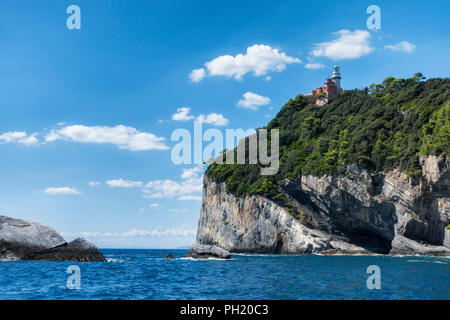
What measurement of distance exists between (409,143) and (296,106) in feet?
112

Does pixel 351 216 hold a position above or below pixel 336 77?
below

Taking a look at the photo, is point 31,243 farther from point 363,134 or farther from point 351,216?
point 363,134

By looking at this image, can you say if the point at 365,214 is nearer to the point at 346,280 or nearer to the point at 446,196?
the point at 446,196

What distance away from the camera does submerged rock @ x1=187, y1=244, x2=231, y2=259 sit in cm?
4559

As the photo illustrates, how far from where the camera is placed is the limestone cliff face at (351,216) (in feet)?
156

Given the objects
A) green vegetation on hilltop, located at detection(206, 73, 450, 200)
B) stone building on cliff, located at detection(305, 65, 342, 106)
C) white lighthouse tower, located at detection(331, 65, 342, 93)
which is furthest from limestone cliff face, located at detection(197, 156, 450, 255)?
white lighthouse tower, located at detection(331, 65, 342, 93)

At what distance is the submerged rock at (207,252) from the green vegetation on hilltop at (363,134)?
61.0 ft

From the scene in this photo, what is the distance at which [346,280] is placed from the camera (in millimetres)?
22391

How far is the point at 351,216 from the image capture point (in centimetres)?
5600

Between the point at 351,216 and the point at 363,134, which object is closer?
the point at 351,216

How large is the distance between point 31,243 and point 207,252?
66.2ft

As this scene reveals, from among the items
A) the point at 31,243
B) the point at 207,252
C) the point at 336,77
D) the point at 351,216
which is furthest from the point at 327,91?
the point at 31,243

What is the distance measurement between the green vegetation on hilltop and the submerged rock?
1859 cm

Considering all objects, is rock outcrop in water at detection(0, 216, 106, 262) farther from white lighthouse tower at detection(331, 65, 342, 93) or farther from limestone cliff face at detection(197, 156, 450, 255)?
white lighthouse tower at detection(331, 65, 342, 93)
